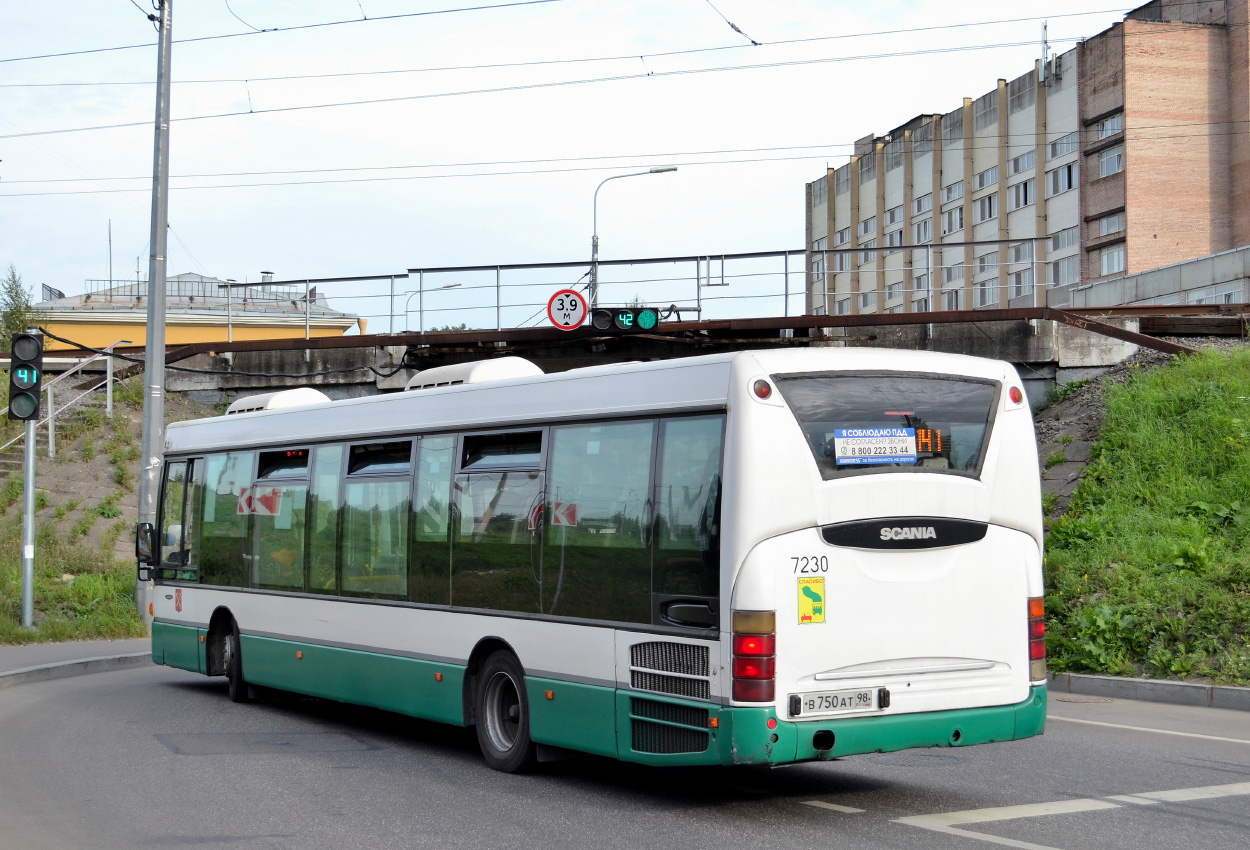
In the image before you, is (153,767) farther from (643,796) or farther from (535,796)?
(643,796)

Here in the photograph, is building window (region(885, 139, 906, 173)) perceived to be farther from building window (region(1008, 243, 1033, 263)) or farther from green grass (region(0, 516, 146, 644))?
green grass (region(0, 516, 146, 644))

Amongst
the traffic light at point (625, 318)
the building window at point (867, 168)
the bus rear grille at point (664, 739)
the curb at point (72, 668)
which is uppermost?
the building window at point (867, 168)

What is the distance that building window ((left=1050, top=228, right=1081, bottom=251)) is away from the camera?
6900 centimetres

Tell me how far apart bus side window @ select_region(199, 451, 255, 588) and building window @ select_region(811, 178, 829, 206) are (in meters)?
85.5

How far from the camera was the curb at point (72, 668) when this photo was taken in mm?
15234

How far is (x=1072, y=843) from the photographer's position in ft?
21.8

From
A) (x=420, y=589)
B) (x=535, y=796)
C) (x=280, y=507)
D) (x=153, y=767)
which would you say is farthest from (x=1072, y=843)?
(x=280, y=507)

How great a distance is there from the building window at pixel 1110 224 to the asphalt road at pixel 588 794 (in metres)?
58.8

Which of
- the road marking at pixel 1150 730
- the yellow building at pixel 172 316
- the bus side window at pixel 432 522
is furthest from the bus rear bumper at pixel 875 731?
the yellow building at pixel 172 316

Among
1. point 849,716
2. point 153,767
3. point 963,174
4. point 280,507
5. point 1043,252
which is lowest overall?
point 153,767

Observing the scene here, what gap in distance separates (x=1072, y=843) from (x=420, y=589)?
5132 millimetres

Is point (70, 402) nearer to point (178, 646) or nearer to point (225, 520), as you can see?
point (178, 646)

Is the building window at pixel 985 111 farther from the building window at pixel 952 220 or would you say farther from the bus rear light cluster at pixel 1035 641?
the bus rear light cluster at pixel 1035 641

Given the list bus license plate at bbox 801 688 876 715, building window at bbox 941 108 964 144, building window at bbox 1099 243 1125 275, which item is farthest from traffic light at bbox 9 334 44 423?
building window at bbox 941 108 964 144
